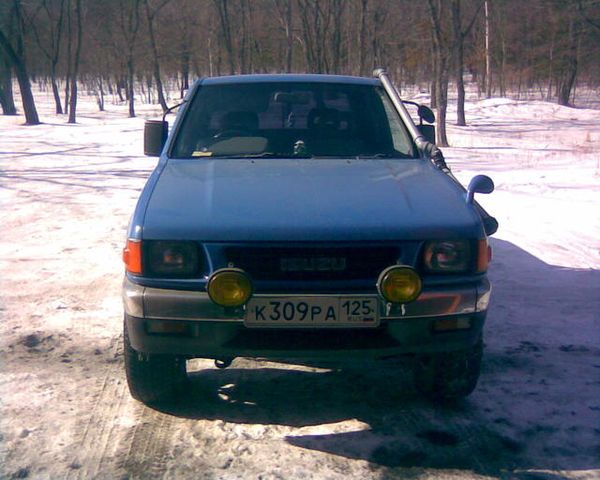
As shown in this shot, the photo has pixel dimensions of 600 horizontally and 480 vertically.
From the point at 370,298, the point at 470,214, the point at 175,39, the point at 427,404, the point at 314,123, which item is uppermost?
the point at 175,39

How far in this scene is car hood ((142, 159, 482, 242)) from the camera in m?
3.27

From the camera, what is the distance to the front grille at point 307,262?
3.28 m

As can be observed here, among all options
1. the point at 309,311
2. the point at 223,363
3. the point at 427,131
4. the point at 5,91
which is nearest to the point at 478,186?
the point at 309,311

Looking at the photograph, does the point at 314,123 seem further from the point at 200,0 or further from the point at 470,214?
the point at 200,0

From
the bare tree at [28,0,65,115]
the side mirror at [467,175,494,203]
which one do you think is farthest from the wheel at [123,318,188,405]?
the bare tree at [28,0,65,115]

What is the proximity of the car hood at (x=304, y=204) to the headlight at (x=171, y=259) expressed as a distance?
4 cm

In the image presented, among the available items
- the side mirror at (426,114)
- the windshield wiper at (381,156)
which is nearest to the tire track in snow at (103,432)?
the windshield wiper at (381,156)

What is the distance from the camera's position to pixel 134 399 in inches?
153

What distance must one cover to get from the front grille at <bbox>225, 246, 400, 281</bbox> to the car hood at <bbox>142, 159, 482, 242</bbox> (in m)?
0.06

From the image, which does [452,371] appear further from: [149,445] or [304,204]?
[149,445]

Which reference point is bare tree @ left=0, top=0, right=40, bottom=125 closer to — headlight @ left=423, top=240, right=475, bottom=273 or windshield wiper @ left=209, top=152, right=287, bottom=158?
windshield wiper @ left=209, top=152, right=287, bottom=158

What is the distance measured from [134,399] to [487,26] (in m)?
35.4

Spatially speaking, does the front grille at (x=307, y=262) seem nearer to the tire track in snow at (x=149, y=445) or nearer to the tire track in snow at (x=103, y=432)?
the tire track in snow at (x=149, y=445)

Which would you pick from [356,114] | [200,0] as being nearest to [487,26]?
[200,0]
